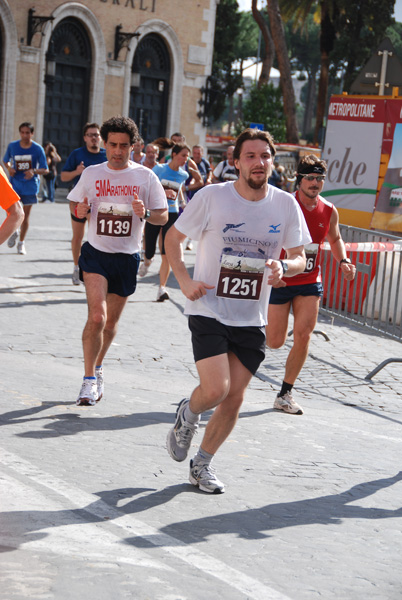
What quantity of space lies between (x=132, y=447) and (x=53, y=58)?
25.2 m

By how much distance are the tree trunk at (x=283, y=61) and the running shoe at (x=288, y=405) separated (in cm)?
3246

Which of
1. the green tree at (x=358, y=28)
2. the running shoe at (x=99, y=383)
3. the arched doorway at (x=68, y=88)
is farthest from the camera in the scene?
the green tree at (x=358, y=28)

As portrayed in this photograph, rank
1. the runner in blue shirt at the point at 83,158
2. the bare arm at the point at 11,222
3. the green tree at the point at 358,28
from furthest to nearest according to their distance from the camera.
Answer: the green tree at the point at 358,28
the runner in blue shirt at the point at 83,158
the bare arm at the point at 11,222

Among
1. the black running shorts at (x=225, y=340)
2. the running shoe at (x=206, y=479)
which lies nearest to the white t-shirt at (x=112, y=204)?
the black running shorts at (x=225, y=340)

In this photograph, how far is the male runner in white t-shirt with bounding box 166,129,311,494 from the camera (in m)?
5.12

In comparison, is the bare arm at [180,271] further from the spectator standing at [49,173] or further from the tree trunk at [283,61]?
the tree trunk at [283,61]

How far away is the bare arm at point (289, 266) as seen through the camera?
5.00 metres

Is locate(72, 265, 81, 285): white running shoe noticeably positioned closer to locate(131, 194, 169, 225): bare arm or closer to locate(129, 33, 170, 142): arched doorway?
locate(131, 194, 169, 225): bare arm

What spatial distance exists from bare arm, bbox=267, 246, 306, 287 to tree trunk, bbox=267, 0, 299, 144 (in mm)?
34192

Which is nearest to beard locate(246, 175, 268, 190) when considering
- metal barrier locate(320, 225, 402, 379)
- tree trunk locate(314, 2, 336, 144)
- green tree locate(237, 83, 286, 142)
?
metal barrier locate(320, 225, 402, 379)

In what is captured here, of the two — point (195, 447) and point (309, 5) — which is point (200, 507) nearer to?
point (195, 447)

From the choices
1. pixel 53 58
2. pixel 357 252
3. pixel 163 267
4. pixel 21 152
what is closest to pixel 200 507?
pixel 357 252

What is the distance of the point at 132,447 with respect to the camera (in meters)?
5.95

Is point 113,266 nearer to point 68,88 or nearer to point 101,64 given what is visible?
point 68,88
